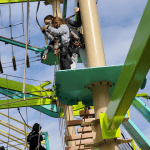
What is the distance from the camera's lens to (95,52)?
3.83 metres

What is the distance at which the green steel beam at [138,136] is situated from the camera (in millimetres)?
6730

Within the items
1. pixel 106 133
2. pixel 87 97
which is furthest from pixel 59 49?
pixel 106 133

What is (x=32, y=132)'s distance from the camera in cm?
707

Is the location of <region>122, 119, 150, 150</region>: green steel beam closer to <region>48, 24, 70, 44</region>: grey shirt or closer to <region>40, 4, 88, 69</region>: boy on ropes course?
<region>40, 4, 88, 69</region>: boy on ropes course

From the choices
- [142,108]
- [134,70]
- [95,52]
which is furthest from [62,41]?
[142,108]

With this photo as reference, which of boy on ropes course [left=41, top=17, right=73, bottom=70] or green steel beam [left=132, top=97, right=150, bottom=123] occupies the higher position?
green steel beam [left=132, top=97, right=150, bottom=123]

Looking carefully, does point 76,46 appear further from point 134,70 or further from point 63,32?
point 134,70

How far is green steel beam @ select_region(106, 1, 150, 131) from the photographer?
75.1 inches

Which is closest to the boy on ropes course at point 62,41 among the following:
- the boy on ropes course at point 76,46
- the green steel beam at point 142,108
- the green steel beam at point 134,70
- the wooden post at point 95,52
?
the boy on ropes course at point 76,46

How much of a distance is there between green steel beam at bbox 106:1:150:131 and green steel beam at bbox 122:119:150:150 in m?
4.18

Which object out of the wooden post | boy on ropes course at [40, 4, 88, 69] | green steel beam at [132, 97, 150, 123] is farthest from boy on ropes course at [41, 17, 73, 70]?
green steel beam at [132, 97, 150, 123]

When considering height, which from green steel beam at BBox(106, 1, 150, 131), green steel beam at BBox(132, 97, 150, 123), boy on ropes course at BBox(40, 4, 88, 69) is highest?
green steel beam at BBox(132, 97, 150, 123)

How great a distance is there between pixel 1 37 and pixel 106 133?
22.8 ft

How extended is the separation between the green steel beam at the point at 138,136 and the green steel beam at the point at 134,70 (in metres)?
4.18
